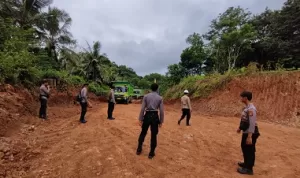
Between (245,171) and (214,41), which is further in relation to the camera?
(214,41)

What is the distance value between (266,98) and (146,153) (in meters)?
11.6

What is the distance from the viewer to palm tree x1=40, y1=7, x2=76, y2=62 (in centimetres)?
2792

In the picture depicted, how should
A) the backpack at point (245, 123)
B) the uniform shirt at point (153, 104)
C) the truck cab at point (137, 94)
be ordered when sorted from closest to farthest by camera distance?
the backpack at point (245, 123) → the uniform shirt at point (153, 104) → the truck cab at point (137, 94)

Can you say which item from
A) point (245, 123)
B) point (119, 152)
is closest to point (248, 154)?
point (245, 123)

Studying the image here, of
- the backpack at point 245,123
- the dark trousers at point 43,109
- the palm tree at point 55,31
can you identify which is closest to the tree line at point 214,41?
the palm tree at point 55,31

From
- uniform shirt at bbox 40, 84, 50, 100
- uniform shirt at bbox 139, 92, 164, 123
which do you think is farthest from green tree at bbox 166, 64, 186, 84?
uniform shirt at bbox 139, 92, 164, 123

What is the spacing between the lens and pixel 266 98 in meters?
15.1

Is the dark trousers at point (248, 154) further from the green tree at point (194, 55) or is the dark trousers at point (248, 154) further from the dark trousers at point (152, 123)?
the green tree at point (194, 55)

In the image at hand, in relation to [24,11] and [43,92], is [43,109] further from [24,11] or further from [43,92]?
[24,11]

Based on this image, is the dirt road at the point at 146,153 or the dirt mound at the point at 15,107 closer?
the dirt road at the point at 146,153

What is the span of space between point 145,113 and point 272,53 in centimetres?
2788

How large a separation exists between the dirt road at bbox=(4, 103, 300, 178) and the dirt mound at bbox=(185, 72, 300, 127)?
14.8 ft

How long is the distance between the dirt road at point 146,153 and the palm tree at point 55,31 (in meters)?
21.6

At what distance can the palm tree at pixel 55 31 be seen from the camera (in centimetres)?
2792
